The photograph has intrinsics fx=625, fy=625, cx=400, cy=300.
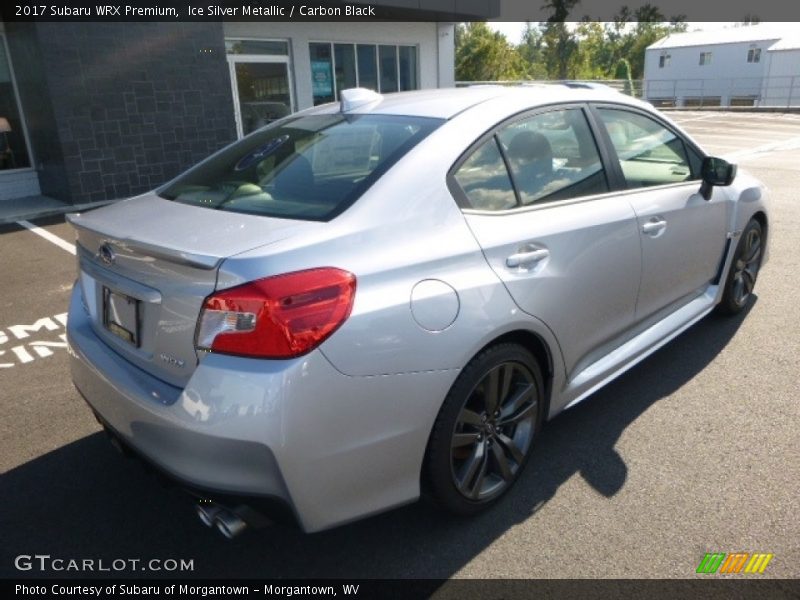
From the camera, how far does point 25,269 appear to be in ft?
21.3

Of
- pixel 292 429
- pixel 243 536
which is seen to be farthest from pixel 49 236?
pixel 292 429

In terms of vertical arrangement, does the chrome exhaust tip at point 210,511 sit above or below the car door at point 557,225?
below

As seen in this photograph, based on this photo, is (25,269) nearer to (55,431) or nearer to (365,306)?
(55,431)

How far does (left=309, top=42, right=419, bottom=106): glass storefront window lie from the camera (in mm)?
13680

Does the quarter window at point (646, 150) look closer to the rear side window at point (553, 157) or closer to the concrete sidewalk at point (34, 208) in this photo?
the rear side window at point (553, 157)

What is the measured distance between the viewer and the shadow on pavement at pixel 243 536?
2.33 m

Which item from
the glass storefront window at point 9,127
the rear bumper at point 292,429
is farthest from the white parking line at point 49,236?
the rear bumper at point 292,429

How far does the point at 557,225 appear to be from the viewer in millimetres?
2645

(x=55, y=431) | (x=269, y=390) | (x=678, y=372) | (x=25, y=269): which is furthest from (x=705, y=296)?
(x=25, y=269)

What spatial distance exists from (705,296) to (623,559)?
7.11 feet

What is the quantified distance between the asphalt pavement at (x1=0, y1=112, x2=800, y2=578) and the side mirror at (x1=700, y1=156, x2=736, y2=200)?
104cm

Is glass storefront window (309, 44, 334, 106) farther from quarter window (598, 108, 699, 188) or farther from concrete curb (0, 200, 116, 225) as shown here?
quarter window (598, 108, 699, 188)

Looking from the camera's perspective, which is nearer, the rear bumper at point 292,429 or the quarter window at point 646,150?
the rear bumper at point 292,429

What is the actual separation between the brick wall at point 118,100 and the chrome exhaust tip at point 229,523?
9080 millimetres
